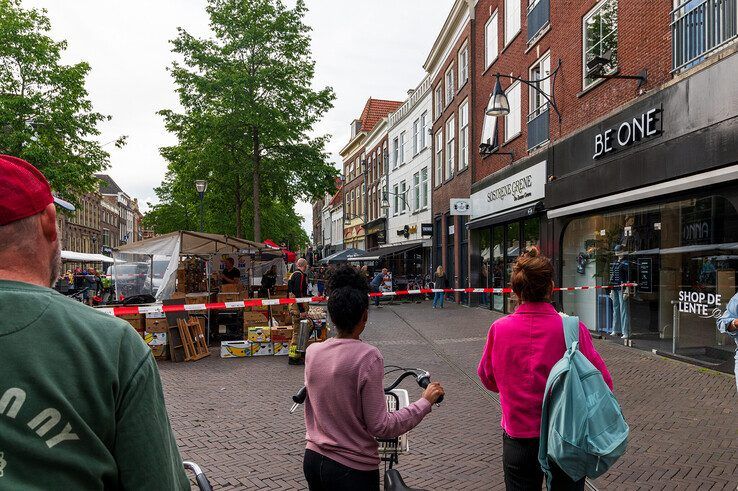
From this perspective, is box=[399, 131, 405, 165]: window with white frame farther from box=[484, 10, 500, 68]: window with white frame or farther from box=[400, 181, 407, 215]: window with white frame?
box=[484, 10, 500, 68]: window with white frame

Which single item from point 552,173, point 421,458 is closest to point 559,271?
point 552,173

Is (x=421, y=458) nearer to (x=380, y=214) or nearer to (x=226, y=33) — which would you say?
(x=226, y=33)

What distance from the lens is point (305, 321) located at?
944 cm

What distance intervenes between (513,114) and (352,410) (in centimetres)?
1678

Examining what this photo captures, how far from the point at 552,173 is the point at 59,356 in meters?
14.2

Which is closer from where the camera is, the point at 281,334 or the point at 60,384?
the point at 60,384

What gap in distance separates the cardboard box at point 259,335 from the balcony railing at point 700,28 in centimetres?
864

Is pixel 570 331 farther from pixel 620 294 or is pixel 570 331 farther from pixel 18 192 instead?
pixel 620 294

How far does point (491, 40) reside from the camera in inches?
794

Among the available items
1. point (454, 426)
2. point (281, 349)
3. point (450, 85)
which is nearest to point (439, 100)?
point (450, 85)

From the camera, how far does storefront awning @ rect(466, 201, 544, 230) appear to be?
48.8ft

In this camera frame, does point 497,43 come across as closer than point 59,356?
No

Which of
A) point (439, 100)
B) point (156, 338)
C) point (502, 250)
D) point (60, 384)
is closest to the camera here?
point (60, 384)

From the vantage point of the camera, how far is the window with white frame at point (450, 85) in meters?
25.1
